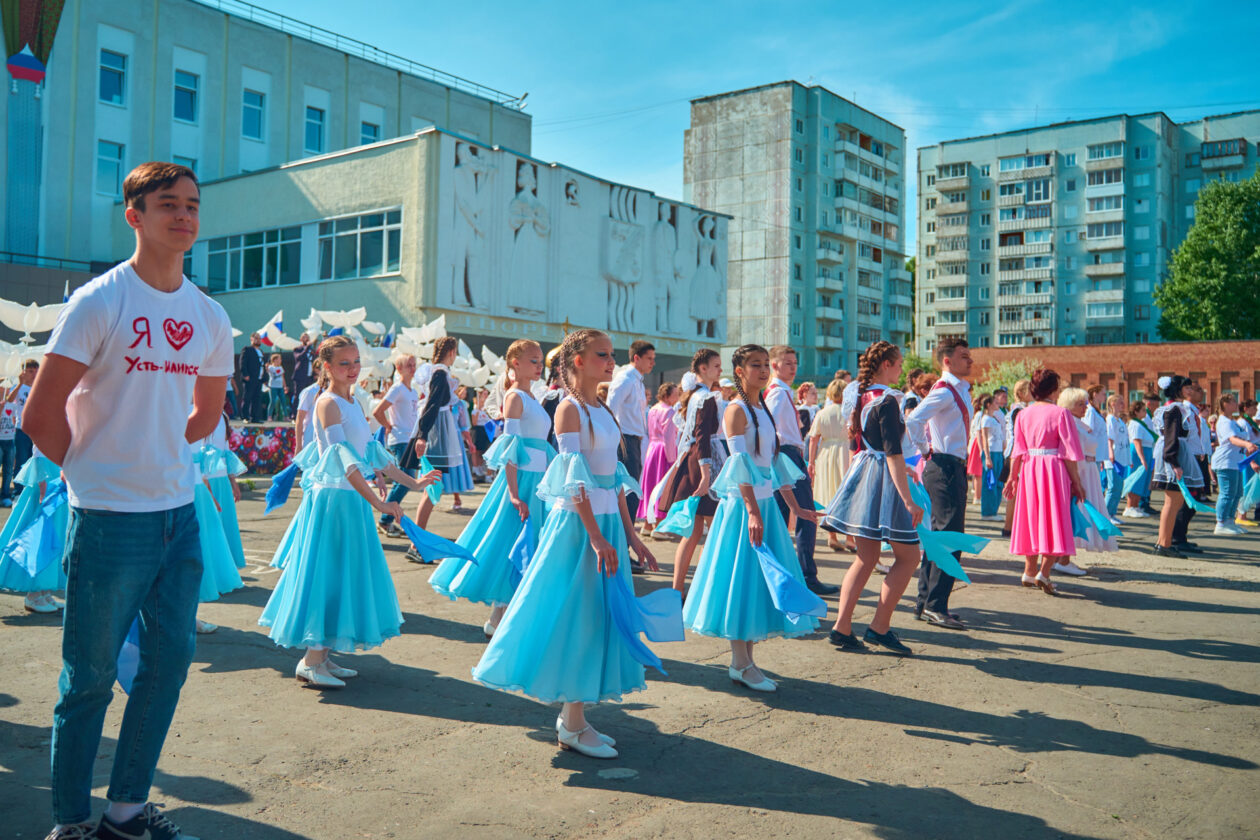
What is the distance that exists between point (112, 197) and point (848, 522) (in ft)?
118

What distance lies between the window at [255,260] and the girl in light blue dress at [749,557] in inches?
1178

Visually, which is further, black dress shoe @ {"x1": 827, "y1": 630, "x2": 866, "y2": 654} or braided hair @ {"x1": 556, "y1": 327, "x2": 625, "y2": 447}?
black dress shoe @ {"x1": 827, "y1": 630, "x2": 866, "y2": 654}

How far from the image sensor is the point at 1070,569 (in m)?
9.76

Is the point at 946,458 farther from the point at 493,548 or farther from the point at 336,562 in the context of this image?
the point at 336,562

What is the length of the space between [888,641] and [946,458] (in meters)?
1.74

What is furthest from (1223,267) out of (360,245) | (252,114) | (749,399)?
(749,399)

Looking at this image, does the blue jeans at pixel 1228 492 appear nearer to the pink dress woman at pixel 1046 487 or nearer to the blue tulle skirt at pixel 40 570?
the pink dress woman at pixel 1046 487

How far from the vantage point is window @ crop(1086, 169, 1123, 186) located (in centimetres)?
7269

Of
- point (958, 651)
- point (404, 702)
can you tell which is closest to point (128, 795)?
point (404, 702)

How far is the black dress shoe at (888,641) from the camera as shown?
6277mm

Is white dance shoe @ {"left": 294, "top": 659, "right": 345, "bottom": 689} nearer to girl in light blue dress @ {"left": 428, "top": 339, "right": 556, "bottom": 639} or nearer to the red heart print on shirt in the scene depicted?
girl in light blue dress @ {"left": 428, "top": 339, "right": 556, "bottom": 639}

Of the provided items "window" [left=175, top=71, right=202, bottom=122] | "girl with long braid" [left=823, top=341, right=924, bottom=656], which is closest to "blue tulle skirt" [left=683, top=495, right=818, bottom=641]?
"girl with long braid" [left=823, top=341, right=924, bottom=656]

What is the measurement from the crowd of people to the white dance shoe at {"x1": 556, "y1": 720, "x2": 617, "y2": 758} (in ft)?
0.03

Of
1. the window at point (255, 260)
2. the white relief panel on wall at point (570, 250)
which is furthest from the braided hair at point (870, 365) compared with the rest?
the window at point (255, 260)
